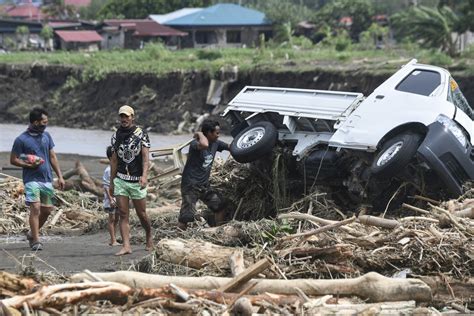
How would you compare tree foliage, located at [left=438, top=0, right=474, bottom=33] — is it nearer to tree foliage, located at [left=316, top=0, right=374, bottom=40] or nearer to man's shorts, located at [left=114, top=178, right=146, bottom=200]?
man's shorts, located at [left=114, top=178, right=146, bottom=200]

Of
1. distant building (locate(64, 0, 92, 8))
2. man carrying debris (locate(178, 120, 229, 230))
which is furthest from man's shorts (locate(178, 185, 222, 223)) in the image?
distant building (locate(64, 0, 92, 8))

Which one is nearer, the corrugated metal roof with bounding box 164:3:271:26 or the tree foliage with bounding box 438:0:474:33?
the tree foliage with bounding box 438:0:474:33

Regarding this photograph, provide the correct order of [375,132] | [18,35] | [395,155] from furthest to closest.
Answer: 1. [18,35]
2. [375,132]
3. [395,155]

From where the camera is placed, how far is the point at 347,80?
125ft

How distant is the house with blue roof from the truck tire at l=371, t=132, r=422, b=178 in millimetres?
62381

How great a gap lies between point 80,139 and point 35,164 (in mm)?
27392

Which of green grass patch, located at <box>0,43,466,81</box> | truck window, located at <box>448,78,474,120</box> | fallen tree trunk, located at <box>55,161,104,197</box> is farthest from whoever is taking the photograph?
green grass patch, located at <box>0,43,466,81</box>

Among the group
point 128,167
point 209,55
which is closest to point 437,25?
point 209,55

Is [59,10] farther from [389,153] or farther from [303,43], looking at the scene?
[389,153]

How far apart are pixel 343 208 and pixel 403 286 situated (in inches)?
160

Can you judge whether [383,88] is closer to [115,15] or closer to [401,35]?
[401,35]

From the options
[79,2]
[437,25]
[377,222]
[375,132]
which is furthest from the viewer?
[79,2]

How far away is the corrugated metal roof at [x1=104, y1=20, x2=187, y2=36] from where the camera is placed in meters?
72.8

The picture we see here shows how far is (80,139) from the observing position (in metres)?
38.6
